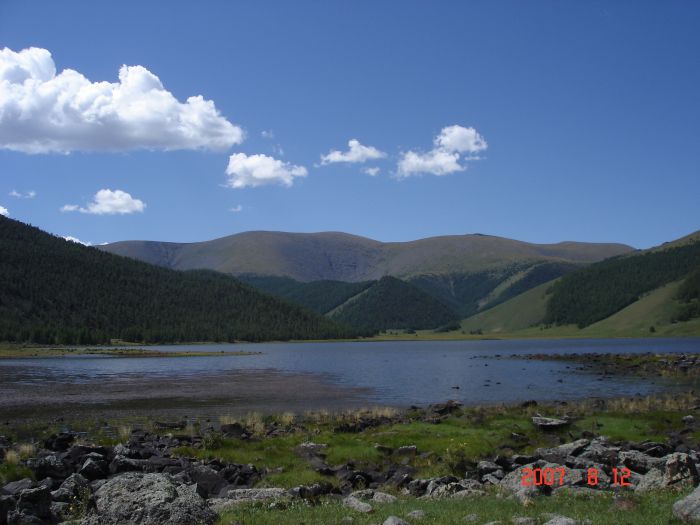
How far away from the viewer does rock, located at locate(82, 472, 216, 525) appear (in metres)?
17.5

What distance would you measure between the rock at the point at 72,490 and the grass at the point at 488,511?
7055 mm

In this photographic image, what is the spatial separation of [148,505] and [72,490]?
25.2 feet

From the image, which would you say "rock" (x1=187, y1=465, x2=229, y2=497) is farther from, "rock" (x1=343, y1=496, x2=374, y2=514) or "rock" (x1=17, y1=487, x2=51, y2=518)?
"rock" (x1=343, y1=496, x2=374, y2=514)

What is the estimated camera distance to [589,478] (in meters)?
22.9

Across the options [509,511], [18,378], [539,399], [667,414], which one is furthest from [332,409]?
[18,378]

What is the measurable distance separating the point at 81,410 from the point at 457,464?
44.6 m

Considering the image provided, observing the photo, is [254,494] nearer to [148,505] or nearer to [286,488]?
[286,488]

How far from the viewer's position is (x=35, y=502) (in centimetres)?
2059

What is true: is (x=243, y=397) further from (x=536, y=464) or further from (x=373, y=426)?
(x=536, y=464)

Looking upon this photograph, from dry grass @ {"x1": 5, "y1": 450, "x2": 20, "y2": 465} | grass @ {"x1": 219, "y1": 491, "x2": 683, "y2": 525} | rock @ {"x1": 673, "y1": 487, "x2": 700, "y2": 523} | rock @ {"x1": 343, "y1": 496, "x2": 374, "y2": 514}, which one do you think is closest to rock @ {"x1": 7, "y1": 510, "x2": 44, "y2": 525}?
grass @ {"x1": 219, "y1": 491, "x2": 683, "y2": 525}

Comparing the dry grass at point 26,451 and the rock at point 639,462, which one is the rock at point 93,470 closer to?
the dry grass at point 26,451

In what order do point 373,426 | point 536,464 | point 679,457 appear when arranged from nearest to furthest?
point 679,457, point 536,464, point 373,426
